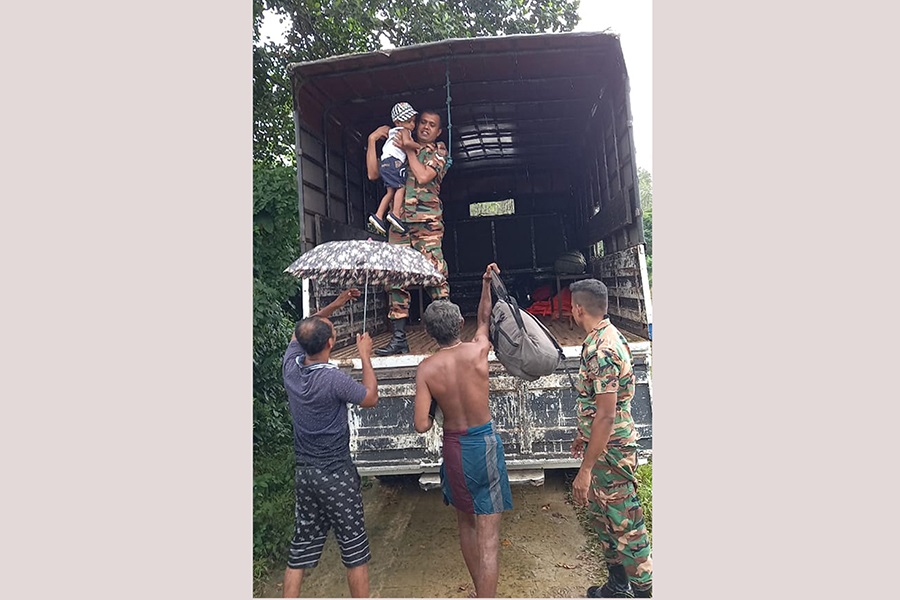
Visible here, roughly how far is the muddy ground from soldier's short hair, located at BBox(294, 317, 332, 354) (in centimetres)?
171

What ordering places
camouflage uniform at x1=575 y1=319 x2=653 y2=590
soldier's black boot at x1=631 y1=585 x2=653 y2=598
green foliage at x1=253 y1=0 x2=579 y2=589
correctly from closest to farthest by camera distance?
camouflage uniform at x1=575 y1=319 x2=653 y2=590, soldier's black boot at x1=631 y1=585 x2=653 y2=598, green foliage at x1=253 y1=0 x2=579 y2=589

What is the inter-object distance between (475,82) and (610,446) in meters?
3.21

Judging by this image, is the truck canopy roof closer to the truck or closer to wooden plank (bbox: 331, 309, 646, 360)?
the truck

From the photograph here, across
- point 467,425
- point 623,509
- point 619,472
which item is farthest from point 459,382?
point 623,509

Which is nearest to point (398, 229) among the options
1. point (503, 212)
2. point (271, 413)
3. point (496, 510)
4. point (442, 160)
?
point (442, 160)

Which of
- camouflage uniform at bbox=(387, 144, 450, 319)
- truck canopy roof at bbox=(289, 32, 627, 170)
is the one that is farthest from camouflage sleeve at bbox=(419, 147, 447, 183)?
truck canopy roof at bbox=(289, 32, 627, 170)

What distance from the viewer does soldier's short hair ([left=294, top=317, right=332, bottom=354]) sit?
242 cm

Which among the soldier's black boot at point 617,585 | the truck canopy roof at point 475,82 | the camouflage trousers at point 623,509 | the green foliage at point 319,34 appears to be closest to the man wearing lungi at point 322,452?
the camouflage trousers at point 623,509

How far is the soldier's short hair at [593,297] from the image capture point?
2.55 meters

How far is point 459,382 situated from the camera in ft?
7.99

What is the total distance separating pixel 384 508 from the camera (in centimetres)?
443

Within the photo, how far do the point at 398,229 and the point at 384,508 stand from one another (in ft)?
7.77

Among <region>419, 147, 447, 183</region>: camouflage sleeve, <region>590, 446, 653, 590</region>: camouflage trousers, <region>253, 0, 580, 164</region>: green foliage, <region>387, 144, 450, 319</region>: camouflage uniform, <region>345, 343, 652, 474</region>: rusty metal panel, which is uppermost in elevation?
<region>253, 0, 580, 164</region>: green foliage

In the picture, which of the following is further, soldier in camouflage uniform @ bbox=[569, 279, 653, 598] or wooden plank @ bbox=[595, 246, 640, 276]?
wooden plank @ bbox=[595, 246, 640, 276]
